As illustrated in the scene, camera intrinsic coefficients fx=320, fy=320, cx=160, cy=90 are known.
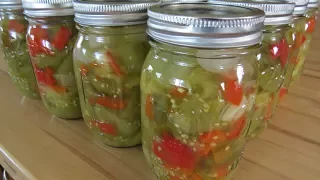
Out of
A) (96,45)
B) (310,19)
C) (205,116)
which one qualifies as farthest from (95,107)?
(310,19)

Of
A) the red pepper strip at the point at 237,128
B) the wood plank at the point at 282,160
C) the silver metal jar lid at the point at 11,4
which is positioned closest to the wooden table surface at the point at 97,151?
the wood plank at the point at 282,160

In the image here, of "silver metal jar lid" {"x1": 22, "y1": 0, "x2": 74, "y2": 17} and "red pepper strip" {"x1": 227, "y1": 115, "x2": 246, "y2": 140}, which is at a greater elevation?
"silver metal jar lid" {"x1": 22, "y1": 0, "x2": 74, "y2": 17}

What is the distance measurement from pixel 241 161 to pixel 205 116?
164 mm

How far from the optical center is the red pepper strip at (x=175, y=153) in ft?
1.32

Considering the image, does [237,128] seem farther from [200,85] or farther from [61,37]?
[61,37]

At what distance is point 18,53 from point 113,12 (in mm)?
340

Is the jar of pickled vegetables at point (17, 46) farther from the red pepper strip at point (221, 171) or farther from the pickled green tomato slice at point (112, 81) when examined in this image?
the red pepper strip at point (221, 171)

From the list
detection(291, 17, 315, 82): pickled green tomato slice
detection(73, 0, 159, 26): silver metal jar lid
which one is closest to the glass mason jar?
detection(73, 0, 159, 26): silver metal jar lid

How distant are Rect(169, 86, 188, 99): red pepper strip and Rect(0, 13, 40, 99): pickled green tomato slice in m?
0.41

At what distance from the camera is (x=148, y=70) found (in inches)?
16.1

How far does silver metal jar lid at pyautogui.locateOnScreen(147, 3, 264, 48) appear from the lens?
1.08 ft

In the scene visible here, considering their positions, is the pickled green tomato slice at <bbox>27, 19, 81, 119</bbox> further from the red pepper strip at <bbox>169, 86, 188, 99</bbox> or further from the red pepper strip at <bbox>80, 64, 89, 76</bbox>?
the red pepper strip at <bbox>169, 86, 188, 99</bbox>

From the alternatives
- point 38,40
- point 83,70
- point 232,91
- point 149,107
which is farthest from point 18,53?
point 232,91

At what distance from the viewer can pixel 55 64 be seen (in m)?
0.58
